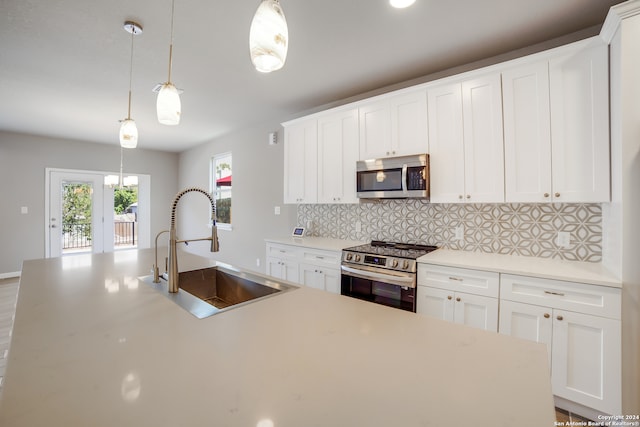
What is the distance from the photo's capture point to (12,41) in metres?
2.23

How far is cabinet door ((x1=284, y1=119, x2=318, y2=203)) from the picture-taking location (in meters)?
3.33

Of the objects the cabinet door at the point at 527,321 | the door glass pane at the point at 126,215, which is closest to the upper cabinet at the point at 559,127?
the cabinet door at the point at 527,321

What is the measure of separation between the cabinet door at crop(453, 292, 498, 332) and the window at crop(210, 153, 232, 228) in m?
Answer: 4.11

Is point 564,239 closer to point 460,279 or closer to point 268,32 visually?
point 460,279

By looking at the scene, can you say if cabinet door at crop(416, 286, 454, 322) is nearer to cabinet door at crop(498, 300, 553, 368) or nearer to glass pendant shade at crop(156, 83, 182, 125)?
cabinet door at crop(498, 300, 553, 368)

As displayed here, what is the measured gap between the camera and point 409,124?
2.58 m

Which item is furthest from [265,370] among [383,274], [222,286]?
[383,274]

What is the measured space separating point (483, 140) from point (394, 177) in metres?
0.75

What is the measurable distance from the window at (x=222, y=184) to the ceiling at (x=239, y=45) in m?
1.79

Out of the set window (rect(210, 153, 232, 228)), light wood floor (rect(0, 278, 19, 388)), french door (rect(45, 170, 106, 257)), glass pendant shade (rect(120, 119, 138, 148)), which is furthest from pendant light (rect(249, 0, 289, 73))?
french door (rect(45, 170, 106, 257))

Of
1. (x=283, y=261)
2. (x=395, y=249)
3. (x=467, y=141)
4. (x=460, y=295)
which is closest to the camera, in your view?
(x=460, y=295)

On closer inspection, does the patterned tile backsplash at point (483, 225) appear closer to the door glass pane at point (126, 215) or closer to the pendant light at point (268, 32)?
the pendant light at point (268, 32)

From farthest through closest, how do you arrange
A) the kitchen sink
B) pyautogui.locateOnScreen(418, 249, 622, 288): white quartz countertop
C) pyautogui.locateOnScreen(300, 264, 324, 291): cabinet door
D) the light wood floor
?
pyautogui.locateOnScreen(300, 264, 324, 291): cabinet door → the light wood floor → pyautogui.locateOnScreen(418, 249, 622, 288): white quartz countertop → the kitchen sink

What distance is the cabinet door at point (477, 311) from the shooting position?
192cm
